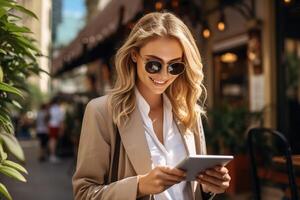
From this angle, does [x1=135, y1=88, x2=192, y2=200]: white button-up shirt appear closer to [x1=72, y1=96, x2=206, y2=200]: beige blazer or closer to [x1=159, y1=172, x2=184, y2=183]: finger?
[x1=72, y1=96, x2=206, y2=200]: beige blazer

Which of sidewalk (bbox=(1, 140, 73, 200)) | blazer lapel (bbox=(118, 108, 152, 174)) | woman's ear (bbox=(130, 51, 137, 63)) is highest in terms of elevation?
woman's ear (bbox=(130, 51, 137, 63))

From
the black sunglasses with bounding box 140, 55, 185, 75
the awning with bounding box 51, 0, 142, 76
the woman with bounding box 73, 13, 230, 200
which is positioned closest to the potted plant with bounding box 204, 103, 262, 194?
the awning with bounding box 51, 0, 142, 76

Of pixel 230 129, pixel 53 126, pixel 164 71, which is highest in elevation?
pixel 164 71

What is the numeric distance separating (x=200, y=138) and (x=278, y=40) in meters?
5.09

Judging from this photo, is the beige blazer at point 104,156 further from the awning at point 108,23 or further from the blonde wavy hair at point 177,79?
the awning at point 108,23

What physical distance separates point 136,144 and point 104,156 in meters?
0.14

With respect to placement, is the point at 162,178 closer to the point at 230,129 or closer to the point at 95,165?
the point at 95,165

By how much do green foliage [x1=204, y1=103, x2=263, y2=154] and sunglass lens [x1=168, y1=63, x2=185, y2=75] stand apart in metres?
4.75

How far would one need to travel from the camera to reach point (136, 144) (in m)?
2.04

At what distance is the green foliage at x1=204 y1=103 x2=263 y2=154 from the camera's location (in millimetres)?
6820

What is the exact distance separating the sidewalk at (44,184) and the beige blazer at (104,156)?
16.8ft

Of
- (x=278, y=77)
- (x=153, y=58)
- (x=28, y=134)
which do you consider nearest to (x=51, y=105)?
(x=278, y=77)

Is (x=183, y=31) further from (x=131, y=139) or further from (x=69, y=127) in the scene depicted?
(x=69, y=127)

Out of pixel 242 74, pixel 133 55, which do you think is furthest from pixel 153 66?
pixel 242 74
